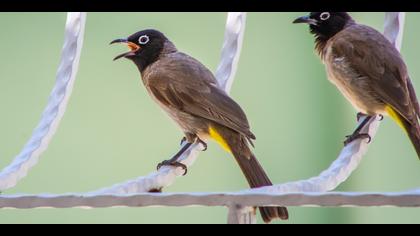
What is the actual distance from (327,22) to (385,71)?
10.9 inches

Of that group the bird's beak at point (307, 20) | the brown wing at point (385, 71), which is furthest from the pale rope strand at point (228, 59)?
the brown wing at point (385, 71)

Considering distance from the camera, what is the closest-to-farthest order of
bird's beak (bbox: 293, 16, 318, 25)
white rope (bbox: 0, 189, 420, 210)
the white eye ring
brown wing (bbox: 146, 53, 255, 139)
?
1. white rope (bbox: 0, 189, 420, 210)
2. brown wing (bbox: 146, 53, 255, 139)
3. bird's beak (bbox: 293, 16, 318, 25)
4. the white eye ring

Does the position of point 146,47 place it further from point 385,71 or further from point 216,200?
point 216,200

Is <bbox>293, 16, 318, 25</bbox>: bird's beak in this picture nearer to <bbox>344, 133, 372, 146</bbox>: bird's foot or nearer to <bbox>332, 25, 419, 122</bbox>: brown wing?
<bbox>332, 25, 419, 122</bbox>: brown wing

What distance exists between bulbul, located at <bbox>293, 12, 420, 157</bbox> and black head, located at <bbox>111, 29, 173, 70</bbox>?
0.44 m

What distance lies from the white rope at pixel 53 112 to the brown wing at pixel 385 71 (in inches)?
28.2

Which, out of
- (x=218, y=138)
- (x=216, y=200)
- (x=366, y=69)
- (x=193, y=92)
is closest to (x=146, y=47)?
(x=193, y=92)

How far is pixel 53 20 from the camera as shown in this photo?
2.92 meters

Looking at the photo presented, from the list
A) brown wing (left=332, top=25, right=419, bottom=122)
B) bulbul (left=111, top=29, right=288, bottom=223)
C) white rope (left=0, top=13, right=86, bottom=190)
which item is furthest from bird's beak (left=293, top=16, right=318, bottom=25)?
white rope (left=0, top=13, right=86, bottom=190)

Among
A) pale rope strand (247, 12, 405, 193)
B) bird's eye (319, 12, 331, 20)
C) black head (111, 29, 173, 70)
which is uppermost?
bird's eye (319, 12, 331, 20)

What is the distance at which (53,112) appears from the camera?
1.76 meters

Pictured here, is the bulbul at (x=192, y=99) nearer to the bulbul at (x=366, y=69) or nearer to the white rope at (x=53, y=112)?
the white rope at (x=53, y=112)

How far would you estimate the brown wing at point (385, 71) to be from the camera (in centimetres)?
180

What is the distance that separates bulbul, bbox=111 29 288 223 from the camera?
1.82 m
